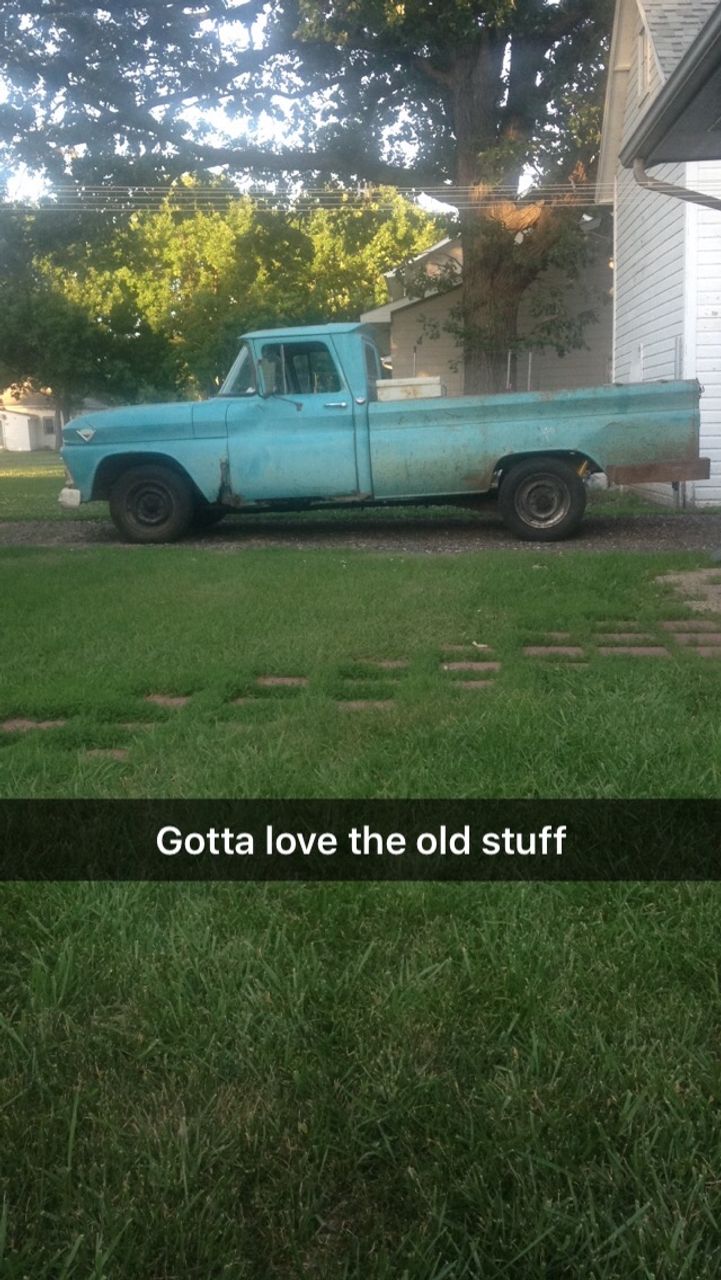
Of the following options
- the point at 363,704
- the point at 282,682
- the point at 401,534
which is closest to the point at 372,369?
the point at 401,534

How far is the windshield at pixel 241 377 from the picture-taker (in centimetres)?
1104

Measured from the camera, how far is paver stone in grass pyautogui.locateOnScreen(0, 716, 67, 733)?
447 cm

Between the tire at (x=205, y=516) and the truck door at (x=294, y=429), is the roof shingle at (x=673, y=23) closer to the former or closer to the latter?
the truck door at (x=294, y=429)

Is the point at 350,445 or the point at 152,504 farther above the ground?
the point at 350,445

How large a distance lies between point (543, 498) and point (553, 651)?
204 inches

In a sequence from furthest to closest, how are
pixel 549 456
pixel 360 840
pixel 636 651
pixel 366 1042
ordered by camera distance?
pixel 549 456 < pixel 636 651 < pixel 360 840 < pixel 366 1042

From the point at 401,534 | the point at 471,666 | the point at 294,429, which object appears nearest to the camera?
the point at 471,666

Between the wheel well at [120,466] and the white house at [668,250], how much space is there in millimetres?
4696

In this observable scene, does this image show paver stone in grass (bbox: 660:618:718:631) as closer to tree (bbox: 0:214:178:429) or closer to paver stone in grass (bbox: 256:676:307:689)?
paver stone in grass (bbox: 256:676:307:689)

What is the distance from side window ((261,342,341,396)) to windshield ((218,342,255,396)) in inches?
7.7

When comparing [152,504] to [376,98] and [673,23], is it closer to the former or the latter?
[673,23]

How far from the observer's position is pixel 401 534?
11422 millimetres

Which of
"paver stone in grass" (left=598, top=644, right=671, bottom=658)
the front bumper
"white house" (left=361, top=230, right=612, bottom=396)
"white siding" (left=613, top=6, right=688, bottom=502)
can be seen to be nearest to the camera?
"paver stone in grass" (left=598, top=644, right=671, bottom=658)

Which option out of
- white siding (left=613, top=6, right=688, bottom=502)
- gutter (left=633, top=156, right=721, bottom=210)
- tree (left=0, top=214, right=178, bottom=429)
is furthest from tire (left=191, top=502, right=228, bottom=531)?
tree (left=0, top=214, right=178, bottom=429)
